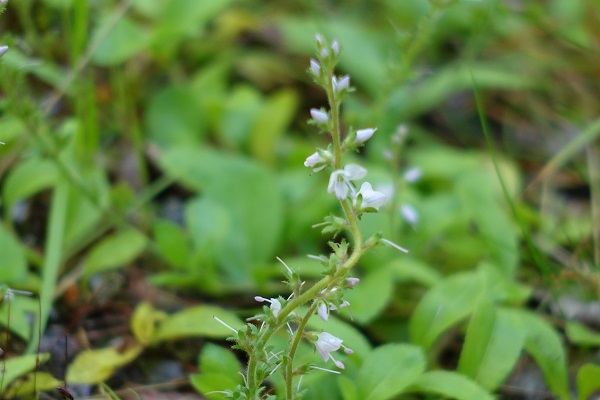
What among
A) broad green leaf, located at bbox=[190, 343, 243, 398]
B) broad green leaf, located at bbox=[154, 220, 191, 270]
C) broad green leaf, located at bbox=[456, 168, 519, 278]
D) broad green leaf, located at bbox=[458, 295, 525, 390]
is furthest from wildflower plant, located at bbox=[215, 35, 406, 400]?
broad green leaf, located at bbox=[456, 168, 519, 278]

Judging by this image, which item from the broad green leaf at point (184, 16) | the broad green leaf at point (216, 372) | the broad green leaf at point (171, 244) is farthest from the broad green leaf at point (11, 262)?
the broad green leaf at point (184, 16)

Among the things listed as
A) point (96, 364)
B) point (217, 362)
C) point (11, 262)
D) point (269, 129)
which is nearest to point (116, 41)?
point (269, 129)

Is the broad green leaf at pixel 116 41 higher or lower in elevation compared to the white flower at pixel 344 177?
higher

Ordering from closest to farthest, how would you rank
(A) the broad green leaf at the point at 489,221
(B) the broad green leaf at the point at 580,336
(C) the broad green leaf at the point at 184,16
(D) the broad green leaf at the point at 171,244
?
1. (B) the broad green leaf at the point at 580,336
2. (D) the broad green leaf at the point at 171,244
3. (A) the broad green leaf at the point at 489,221
4. (C) the broad green leaf at the point at 184,16

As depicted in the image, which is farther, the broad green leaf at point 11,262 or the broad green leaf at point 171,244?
the broad green leaf at point 171,244

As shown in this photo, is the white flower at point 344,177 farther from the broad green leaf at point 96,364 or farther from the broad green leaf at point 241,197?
the broad green leaf at point 241,197

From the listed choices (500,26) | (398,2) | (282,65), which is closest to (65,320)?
(282,65)
